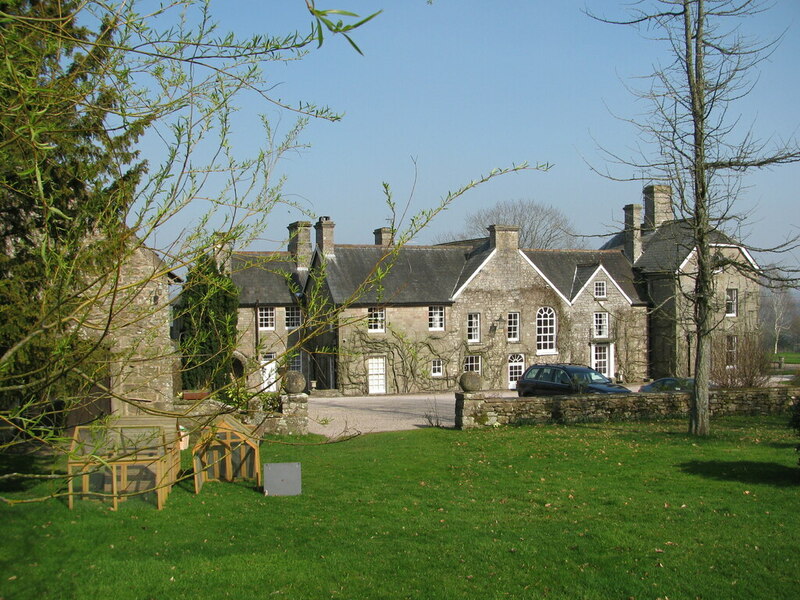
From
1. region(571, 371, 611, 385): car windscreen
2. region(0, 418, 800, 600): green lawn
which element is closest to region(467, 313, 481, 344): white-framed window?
region(571, 371, 611, 385): car windscreen

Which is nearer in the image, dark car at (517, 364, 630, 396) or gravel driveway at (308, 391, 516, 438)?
gravel driveway at (308, 391, 516, 438)

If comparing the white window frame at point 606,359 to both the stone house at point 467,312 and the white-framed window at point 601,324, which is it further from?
the white-framed window at point 601,324

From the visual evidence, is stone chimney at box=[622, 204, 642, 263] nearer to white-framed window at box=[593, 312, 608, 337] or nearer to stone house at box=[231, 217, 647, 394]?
stone house at box=[231, 217, 647, 394]

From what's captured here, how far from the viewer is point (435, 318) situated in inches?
1428

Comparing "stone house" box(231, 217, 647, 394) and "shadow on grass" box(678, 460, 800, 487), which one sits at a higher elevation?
"stone house" box(231, 217, 647, 394)

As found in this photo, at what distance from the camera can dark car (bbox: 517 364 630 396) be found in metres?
24.4

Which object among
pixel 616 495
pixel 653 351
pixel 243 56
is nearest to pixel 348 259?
pixel 653 351

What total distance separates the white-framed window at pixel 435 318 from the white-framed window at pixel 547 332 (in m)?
5.43

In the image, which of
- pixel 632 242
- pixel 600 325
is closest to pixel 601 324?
pixel 600 325

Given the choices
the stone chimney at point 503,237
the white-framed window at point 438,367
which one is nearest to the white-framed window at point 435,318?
the white-framed window at point 438,367

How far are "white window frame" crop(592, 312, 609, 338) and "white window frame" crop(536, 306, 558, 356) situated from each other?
229cm

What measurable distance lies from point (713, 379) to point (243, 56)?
27016 mm

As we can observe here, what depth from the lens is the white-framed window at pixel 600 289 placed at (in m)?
38.6

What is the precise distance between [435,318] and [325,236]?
6831mm
